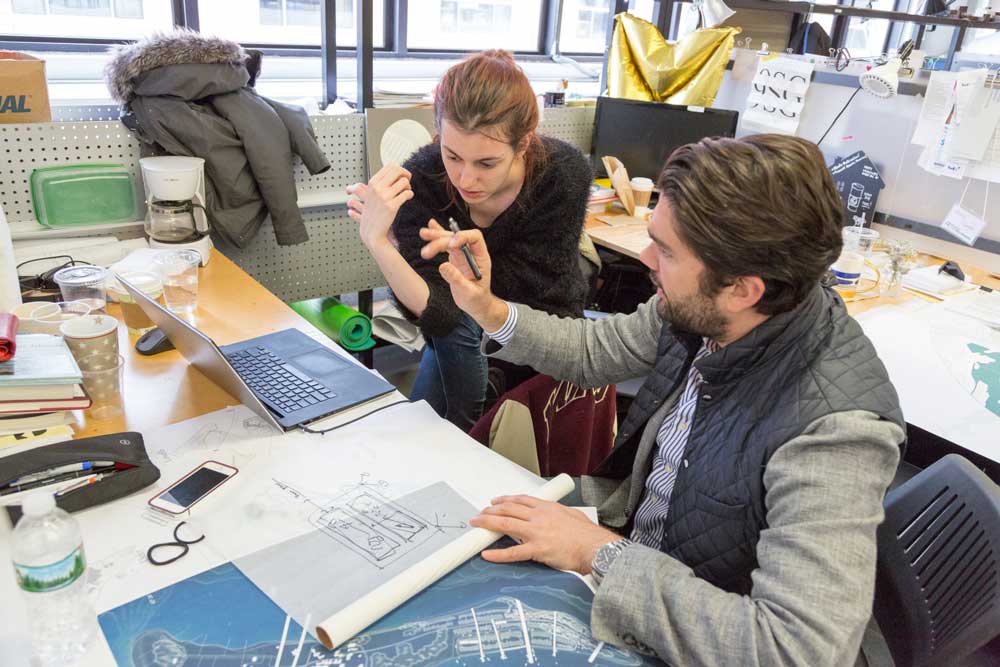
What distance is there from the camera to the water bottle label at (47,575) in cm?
71

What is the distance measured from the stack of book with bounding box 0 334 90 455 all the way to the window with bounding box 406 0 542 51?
2988mm

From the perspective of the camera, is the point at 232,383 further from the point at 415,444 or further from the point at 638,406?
the point at 638,406

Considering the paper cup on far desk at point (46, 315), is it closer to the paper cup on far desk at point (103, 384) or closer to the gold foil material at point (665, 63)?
the paper cup on far desk at point (103, 384)

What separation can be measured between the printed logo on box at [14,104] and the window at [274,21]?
145 centimetres

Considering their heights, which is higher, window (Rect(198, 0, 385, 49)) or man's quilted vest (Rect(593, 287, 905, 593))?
window (Rect(198, 0, 385, 49))

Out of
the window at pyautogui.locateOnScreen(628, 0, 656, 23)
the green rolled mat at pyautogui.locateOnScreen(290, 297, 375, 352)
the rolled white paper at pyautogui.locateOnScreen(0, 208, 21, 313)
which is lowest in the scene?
the green rolled mat at pyautogui.locateOnScreen(290, 297, 375, 352)

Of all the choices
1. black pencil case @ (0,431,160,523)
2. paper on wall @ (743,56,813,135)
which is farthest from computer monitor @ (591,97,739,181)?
black pencil case @ (0,431,160,523)

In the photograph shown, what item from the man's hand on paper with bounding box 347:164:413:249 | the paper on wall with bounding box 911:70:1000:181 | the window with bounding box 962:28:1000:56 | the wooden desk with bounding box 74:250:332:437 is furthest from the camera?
the window with bounding box 962:28:1000:56

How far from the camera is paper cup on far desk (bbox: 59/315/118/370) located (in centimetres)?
118

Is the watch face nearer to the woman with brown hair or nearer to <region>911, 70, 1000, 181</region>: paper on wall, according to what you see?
the woman with brown hair

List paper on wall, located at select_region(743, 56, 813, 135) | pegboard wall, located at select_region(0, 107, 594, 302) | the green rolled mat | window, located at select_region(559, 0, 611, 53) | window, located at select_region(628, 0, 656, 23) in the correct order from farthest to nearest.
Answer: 1. window, located at select_region(559, 0, 611, 53)
2. window, located at select_region(628, 0, 656, 23)
3. paper on wall, located at select_region(743, 56, 813, 135)
4. the green rolled mat
5. pegboard wall, located at select_region(0, 107, 594, 302)

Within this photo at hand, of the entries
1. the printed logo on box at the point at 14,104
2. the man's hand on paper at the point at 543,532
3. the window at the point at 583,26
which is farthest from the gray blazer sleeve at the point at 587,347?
the window at the point at 583,26

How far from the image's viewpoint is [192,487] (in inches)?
40.6

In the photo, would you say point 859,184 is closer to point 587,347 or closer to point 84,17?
point 587,347
